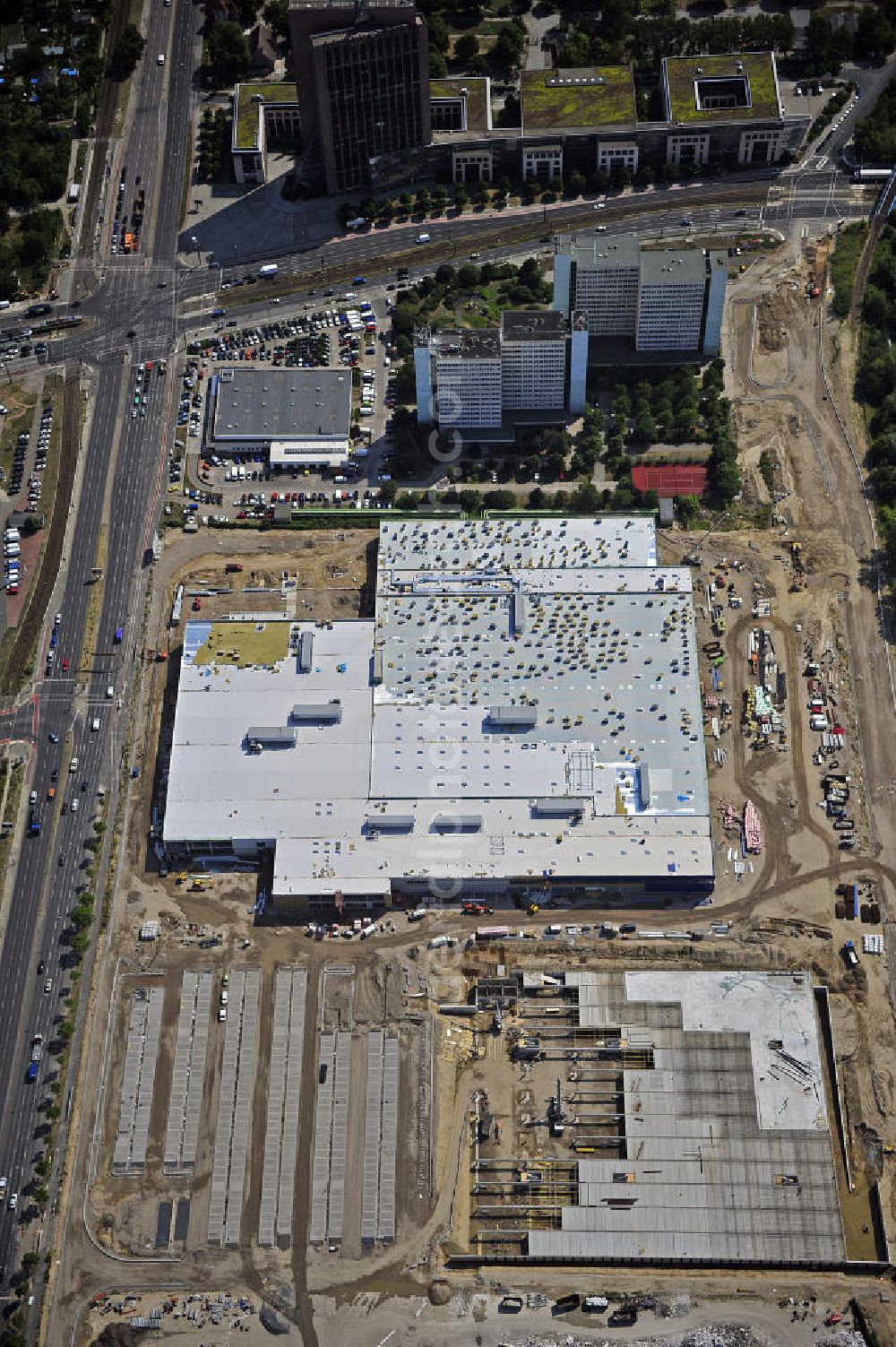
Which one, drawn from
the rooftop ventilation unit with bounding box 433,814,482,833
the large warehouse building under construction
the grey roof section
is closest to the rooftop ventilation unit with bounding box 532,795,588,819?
the large warehouse building under construction

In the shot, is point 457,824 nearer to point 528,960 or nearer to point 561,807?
point 561,807

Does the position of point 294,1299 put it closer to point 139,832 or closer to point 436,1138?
point 436,1138

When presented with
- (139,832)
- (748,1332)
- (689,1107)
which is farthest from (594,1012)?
(139,832)

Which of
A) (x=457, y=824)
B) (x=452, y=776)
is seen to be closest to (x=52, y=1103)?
(x=457, y=824)

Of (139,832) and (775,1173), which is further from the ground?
(139,832)

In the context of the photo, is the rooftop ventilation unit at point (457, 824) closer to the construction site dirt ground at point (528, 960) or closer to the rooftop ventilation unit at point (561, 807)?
the rooftop ventilation unit at point (561, 807)

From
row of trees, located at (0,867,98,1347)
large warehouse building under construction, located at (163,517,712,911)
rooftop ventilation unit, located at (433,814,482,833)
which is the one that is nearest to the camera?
row of trees, located at (0,867,98,1347)

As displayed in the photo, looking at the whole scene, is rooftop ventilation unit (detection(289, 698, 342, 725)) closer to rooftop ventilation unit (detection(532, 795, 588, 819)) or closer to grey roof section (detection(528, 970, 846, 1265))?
rooftop ventilation unit (detection(532, 795, 588, 819))

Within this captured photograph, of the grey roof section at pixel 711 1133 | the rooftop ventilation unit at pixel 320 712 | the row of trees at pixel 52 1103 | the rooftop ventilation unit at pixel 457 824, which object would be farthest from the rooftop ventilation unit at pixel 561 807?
the row of trees at pixel 52 1103
